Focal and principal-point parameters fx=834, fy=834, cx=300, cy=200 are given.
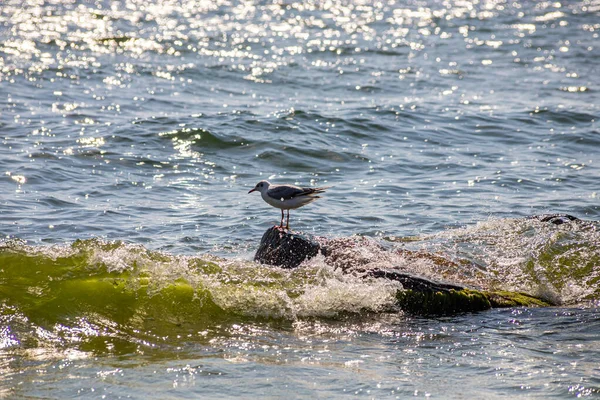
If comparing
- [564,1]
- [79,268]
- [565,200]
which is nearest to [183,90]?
[565,200]

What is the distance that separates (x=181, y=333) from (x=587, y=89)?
15057 millimetres

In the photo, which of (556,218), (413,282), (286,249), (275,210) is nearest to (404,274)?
(413,282)

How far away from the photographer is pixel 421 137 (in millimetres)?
15125

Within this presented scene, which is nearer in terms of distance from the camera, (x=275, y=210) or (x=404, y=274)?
(x=404, y=274)

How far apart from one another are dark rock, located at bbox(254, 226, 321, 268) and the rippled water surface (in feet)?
0.80

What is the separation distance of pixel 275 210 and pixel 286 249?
9.77 ft

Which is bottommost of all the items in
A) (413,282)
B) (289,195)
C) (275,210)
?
(413,282)

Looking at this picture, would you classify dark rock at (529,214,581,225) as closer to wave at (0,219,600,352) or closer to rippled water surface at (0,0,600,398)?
rippled water surface at (0,0,600,398)

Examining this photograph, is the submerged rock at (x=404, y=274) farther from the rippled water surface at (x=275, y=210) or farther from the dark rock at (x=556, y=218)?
the dark rock at (x=556, y=218)

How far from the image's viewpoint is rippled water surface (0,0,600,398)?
19.7 feet

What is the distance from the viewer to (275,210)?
11.1 m

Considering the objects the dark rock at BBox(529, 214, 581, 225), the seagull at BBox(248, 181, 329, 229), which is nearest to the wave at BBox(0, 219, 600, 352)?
the seagull at BBox(248, 181, 329, 229)

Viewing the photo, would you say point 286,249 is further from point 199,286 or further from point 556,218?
point 556,218

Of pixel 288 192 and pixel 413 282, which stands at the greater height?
pixel 288 192
